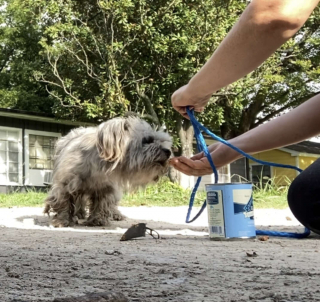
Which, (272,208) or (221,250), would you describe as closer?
(221,250)

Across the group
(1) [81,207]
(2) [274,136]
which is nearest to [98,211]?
(1) [81,207]

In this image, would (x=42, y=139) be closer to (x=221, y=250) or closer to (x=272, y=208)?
(x=272, y=208)

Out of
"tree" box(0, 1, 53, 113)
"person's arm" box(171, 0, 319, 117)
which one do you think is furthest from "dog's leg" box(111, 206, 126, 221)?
"tree" box(0, 1, 53, 113)

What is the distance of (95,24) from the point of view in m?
16.5

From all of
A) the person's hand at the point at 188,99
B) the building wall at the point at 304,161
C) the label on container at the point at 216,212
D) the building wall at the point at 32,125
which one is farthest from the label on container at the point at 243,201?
the building wall at the point at 304,161

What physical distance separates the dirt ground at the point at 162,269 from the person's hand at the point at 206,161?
48cm

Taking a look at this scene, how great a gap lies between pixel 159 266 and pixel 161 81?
45.2ft

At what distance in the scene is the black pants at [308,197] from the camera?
7.77 feet

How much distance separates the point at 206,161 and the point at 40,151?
15.5 meters

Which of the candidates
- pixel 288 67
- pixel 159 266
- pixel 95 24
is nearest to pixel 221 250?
pixel 159 266

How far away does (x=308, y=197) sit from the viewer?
2.39m

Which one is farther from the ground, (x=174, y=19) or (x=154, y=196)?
(x=174, y=19)

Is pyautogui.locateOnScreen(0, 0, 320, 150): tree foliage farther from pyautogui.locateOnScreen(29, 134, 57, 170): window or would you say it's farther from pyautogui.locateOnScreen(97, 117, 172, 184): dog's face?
pyautogui.locateOnScreen(97, 117, 172, 184): dog's face

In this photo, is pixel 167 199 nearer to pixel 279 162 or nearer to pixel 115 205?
pixel 115 205
